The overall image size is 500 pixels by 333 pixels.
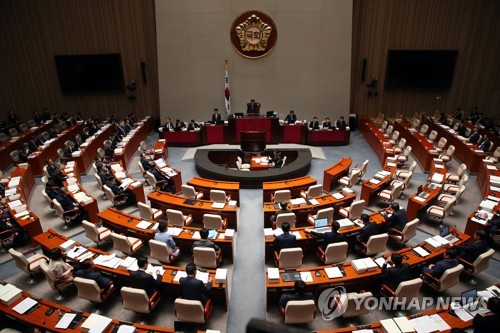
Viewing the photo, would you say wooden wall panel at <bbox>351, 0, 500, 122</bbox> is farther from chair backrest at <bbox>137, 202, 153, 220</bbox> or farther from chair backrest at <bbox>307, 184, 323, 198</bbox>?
chair backrest at <bbox>137, 202, 153, 220</bbox>

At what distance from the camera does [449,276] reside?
252 inches

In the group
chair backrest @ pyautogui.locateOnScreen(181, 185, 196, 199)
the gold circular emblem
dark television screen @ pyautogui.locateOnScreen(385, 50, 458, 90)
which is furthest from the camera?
dark television screen @ pyautogui.locateOnScreen(385, 50, 458, 90)

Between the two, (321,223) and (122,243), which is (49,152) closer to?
(122,243)

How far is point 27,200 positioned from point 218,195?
273 inches

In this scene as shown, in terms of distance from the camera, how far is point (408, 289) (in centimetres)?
612

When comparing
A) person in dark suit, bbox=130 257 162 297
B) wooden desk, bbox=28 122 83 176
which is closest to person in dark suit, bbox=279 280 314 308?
person in dark suit, bbox=130 257 162 297

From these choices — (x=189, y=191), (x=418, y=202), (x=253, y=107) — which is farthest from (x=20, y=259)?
(x=253, y=107)

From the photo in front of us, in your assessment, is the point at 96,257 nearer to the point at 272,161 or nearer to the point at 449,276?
the point at 449,276

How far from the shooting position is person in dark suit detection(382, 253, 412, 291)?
248 inches

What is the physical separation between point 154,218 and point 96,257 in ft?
7.67

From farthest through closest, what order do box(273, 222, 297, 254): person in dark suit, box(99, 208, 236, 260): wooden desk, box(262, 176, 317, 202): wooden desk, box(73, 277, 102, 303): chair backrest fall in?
1. box(262, 176, 317, 202): wooden desk
2. box(99, 208, 236, 260): wooden desk
3. box(273, 222, 297, 254): person in dark suit
4. box(73, 277, 102, 303): chair backrest

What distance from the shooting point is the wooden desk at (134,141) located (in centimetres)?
1348

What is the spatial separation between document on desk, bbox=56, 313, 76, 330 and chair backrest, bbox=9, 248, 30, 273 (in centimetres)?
241

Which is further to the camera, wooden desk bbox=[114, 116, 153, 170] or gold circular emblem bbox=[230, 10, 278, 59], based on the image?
gold circular emblem bbox=[230, 10, 278, 59]
